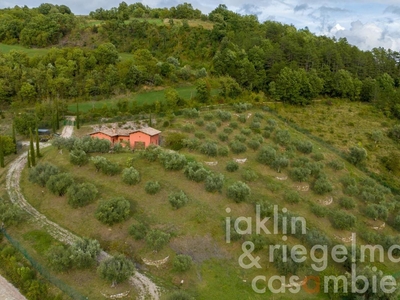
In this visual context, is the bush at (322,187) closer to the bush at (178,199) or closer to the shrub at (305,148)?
the shrub at (305,148)

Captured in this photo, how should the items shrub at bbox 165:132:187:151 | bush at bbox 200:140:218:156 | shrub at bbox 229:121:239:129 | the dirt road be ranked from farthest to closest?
shrub at bbox 229:121:239:129, shrub at bbox 165:132:187:151, bush at bbox 200:140:218:156, the dirt road

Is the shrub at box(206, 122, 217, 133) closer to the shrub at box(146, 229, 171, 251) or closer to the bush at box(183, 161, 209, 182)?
the bush at box(183, 161, 209, 182)

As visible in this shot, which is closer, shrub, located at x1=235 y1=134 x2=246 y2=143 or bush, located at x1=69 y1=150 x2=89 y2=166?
bush, located at x1=69 y1=150 x2=89 y2=166

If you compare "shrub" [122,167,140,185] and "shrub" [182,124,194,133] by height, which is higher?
"shrub" [182,124,194,133]

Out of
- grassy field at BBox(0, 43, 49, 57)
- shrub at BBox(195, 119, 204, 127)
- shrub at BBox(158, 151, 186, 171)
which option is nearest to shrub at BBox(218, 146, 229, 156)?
shrub at BBox(158, 151, 186, 171)

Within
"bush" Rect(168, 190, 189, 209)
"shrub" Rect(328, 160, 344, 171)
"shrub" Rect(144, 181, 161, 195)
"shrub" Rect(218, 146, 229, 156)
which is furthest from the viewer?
"shrub" Rect(328, 160, 344, 171)

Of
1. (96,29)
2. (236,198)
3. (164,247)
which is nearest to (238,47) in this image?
(96,29)

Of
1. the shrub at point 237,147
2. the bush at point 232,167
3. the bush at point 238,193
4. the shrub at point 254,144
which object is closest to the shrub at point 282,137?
the shrub at point 254,144

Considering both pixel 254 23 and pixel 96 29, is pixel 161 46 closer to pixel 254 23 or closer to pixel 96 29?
pixel 96 29
